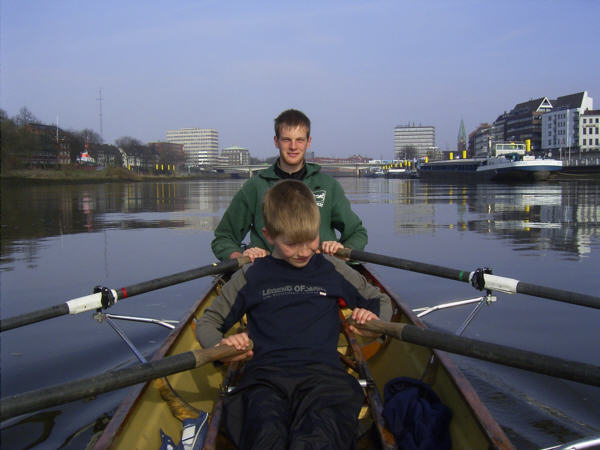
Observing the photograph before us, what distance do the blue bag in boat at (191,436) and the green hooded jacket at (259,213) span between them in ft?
7.81

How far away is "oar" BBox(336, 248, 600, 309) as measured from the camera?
14.3 feet

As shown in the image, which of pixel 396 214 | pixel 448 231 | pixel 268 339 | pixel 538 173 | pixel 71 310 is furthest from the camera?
pixel 538 173

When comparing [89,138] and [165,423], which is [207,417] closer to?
[165,423]

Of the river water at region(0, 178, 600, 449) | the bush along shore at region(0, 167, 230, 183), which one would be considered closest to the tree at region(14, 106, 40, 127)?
the bush along shore at region(0, 167, 230, 183)

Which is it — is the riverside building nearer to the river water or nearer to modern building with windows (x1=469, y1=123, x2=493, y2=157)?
modern building with windows (x1=469, y1=123, x2=493, y2=157)

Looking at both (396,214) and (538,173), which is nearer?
(396,214)

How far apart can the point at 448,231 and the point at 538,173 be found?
4283cm

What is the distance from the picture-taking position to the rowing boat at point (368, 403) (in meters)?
2.83

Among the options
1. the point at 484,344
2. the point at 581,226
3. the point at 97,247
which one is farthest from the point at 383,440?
the point at 581,226

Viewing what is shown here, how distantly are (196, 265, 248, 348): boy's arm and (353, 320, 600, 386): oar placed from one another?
2.67ft

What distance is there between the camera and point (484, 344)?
294cm

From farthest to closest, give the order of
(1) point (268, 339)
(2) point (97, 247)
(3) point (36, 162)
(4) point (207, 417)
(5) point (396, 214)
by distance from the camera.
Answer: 1. (3) point (36, 162)
2. (5) point (396, 214)
3. (2) point (97, 247)
4. (4) point (207, 417)
5. (1) point (268, 339)

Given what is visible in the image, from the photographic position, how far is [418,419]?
119 inches

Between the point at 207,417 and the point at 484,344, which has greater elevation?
the point at 484,344
